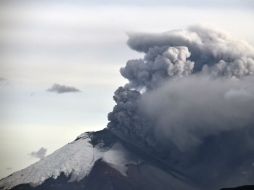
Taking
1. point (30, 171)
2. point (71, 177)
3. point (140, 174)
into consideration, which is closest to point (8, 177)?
point (30, 171)

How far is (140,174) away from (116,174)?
13.6 feet

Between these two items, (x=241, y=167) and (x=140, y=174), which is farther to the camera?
(x=241, y=167)

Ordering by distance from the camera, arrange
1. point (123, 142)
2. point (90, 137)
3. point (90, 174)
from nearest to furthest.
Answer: point (123, 142), point (90, 174), point (90, 137)

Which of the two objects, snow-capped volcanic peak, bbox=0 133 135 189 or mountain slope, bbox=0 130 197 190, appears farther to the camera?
snow-capped volcanic peak, bbox=0 133 135 189

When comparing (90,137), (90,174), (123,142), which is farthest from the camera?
(90,137)

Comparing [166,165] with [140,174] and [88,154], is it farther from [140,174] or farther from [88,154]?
[88,154]

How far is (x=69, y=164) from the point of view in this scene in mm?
148875

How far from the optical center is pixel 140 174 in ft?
475

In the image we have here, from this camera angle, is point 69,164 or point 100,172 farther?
point 69,164

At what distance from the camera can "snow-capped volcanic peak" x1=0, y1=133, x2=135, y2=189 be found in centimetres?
14612

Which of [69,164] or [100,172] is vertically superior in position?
[69,164]

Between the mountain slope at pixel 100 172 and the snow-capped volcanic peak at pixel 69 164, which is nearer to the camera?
the mountain slope at pixel 100 172

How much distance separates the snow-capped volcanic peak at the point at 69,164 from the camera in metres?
146

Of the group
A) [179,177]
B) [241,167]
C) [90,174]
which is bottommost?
[241,167]
